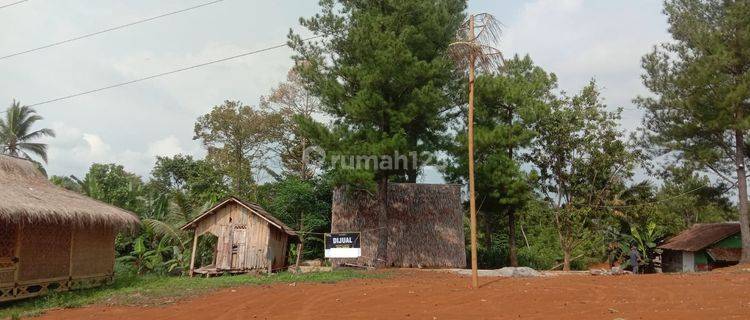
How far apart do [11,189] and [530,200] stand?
17599 millimetres

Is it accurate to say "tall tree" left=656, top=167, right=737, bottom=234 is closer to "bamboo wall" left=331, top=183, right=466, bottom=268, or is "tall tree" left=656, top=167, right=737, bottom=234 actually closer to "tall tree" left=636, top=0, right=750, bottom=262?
"tall tree" left=636, top=0, right=750, bottom=262

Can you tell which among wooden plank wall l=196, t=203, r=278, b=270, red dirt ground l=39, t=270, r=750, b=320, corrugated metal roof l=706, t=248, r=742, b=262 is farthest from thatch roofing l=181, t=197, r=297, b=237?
corrugated metal roof l=706, t=248, r=742, b=262

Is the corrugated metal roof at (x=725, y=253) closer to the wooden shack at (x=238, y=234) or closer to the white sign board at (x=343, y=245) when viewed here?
the white sign board at (x=343, y=245)

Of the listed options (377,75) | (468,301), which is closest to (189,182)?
(377,75)

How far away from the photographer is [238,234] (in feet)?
56.7

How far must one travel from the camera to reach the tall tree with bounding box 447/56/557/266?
1970 centimetres

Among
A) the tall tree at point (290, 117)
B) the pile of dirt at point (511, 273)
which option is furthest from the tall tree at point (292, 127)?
the pile of dirt at point (511, 273)

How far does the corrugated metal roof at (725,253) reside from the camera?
24312mm

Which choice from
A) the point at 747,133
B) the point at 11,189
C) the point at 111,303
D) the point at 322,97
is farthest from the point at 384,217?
the point at 747,133

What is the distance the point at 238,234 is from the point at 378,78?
22.3 feet

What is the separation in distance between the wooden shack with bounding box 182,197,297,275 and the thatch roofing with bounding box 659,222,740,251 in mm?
19869

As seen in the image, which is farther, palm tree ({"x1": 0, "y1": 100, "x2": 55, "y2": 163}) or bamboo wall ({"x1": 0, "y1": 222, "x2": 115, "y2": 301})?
palm tree ({"x1": 0, "y1": 100, "x2": 55, "y2": 163})

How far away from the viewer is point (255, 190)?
27656 mm

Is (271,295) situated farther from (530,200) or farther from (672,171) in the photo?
(672,171)
